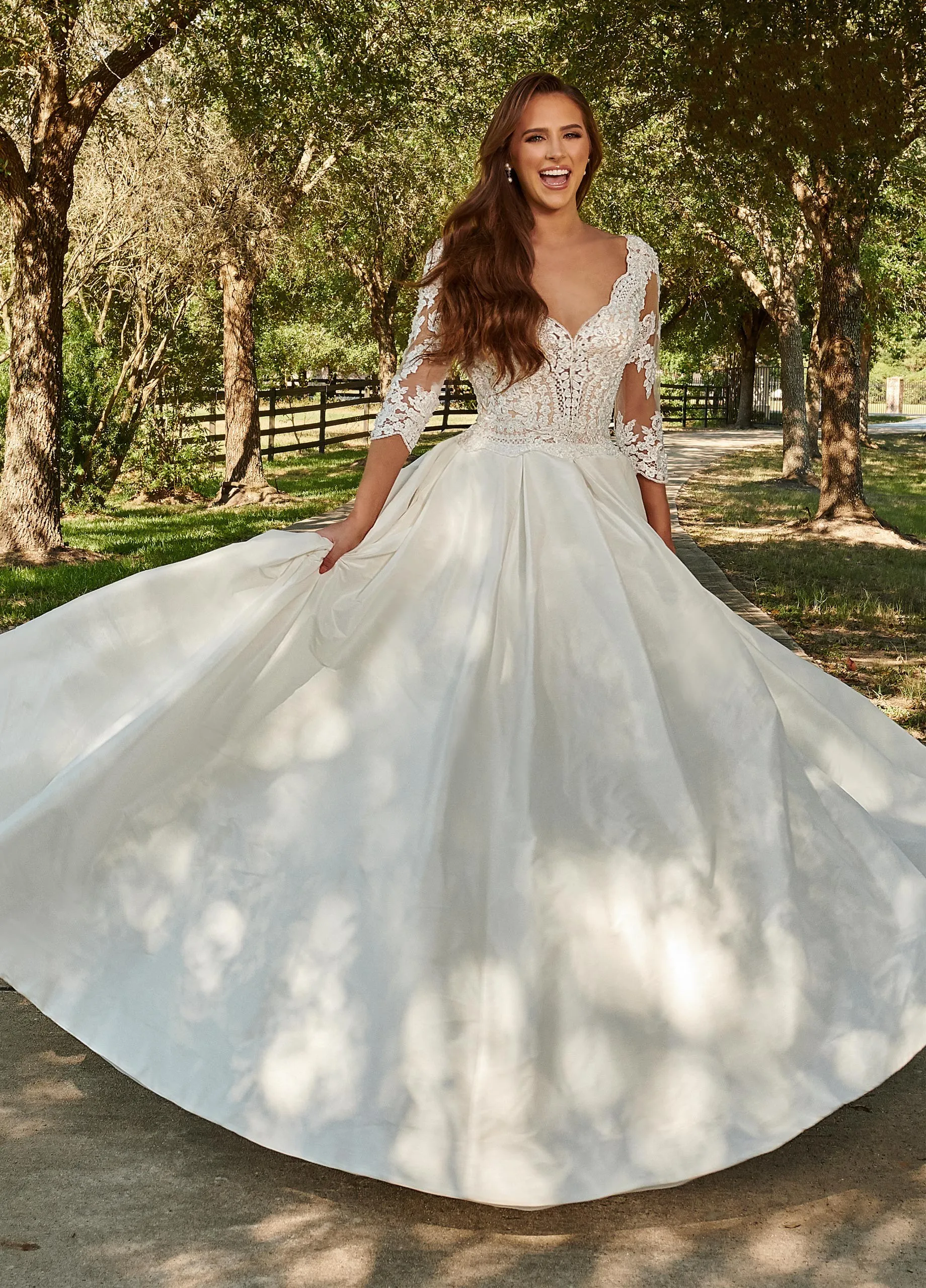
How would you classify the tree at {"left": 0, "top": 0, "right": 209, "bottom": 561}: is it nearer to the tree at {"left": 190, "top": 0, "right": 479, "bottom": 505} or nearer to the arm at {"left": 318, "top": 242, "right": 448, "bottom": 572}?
the tree at {"left": 190, "top": 0, "right": 479, "bottom": 505}

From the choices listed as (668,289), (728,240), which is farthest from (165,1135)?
(668,289)

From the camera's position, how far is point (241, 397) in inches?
758

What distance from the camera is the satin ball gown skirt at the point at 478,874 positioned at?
8.26ft

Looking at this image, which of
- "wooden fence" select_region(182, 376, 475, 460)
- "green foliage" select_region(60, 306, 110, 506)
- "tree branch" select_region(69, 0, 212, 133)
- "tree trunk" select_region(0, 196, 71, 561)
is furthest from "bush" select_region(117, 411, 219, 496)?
"tree branch" select_region(69, 0, 212, 133)

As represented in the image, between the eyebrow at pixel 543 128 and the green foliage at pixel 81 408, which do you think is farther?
the green foliage at pixel 81 408

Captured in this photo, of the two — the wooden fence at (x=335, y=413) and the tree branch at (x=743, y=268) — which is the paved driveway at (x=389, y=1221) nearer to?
the wooden fence at (x=335, y=413)

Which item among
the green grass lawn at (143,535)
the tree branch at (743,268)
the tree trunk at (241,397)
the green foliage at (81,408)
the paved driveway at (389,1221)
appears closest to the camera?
the paved driveway at (389,1221)

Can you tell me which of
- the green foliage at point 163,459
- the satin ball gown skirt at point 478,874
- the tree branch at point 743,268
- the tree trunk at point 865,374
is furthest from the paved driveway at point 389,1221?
the tree trunk at point 865,374

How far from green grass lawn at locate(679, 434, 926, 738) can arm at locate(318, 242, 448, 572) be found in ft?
12.5

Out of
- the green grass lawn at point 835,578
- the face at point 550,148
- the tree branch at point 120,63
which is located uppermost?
the tree branch at point 120,63

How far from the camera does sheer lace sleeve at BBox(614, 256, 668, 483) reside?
363cm

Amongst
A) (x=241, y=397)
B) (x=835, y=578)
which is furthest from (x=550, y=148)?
(x=241, y=397)

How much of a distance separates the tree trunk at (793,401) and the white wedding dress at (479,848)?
65.0 feet

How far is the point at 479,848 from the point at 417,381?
134 centimetres
